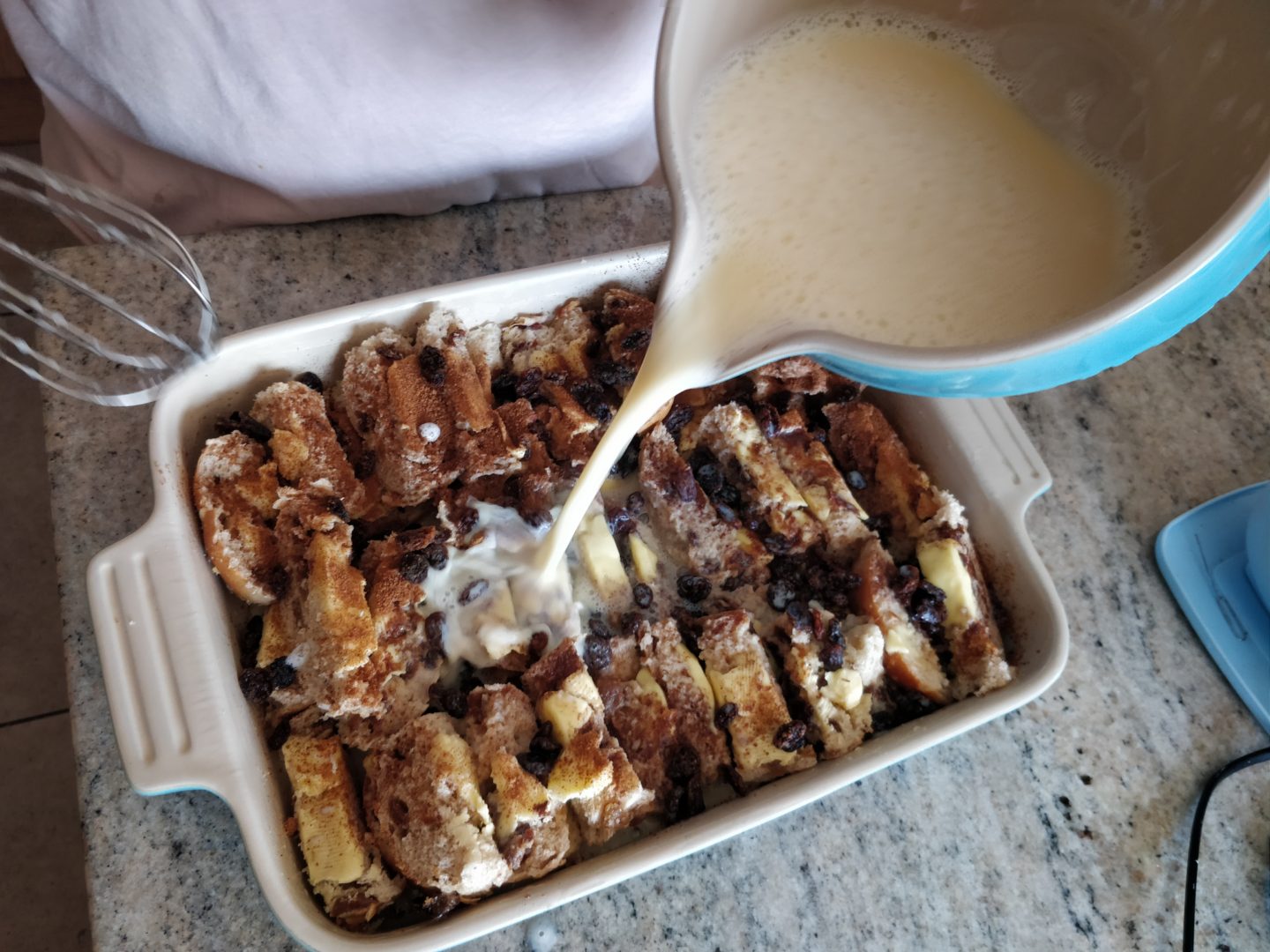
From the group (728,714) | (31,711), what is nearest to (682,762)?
(728,714)

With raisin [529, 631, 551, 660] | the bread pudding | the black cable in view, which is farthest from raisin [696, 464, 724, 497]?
the black cable

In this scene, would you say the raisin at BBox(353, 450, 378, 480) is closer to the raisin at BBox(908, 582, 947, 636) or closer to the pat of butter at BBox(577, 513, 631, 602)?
the pat of butter at BBox(577, 513, 631, 602)

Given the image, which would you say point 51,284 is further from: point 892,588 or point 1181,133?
point 1181,133

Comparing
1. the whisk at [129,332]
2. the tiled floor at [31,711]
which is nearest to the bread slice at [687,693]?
the whisk at [129,332]

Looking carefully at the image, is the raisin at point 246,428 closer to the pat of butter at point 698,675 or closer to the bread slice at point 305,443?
the bread slice at point 305,443

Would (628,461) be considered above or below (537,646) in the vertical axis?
above

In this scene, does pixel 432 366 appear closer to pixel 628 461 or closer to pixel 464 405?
pixel 464 405
